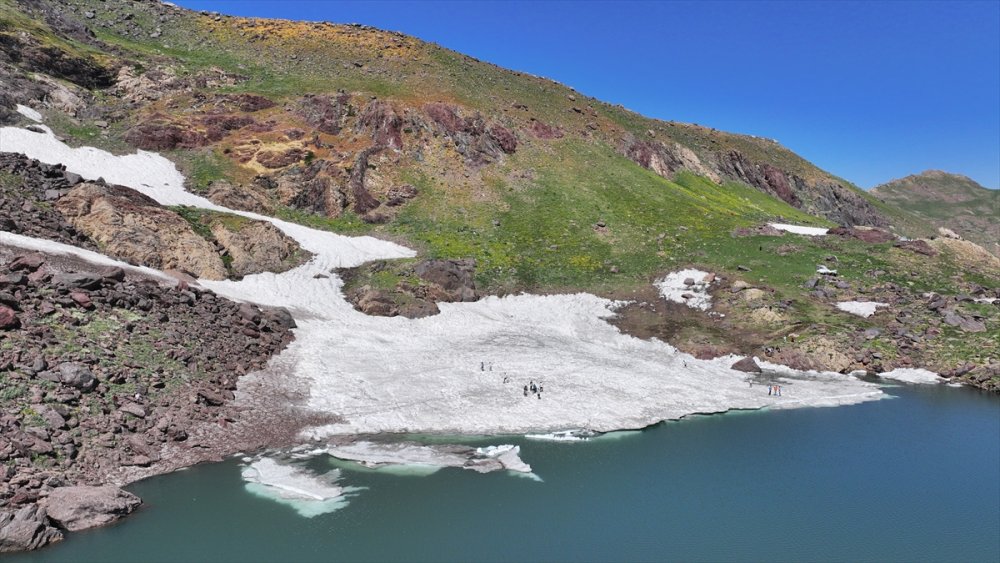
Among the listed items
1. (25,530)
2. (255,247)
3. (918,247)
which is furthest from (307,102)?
(918,247)

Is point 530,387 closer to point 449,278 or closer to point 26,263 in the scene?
point 449,278

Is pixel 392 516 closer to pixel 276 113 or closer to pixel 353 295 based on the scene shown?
pixel 353 295

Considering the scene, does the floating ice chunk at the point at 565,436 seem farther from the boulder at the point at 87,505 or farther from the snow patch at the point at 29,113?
the snow patch at the point at 29,113

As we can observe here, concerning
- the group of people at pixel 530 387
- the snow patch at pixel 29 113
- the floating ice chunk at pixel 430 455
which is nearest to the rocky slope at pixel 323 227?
the snow patch at pixel 29 113

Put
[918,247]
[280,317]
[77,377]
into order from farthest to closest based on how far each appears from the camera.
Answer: [918,247], [280,317], [77,377]

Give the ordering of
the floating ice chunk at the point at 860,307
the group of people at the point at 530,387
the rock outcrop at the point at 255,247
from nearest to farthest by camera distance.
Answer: the group of people at the point at 530,387 → the rock outcrop at the point at 255,247 → the floating ice chunk at the point at 860,307

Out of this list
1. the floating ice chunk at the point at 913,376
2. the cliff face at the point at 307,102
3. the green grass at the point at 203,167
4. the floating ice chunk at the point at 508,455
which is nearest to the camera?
the floating ice chunk at the point at 508,455
